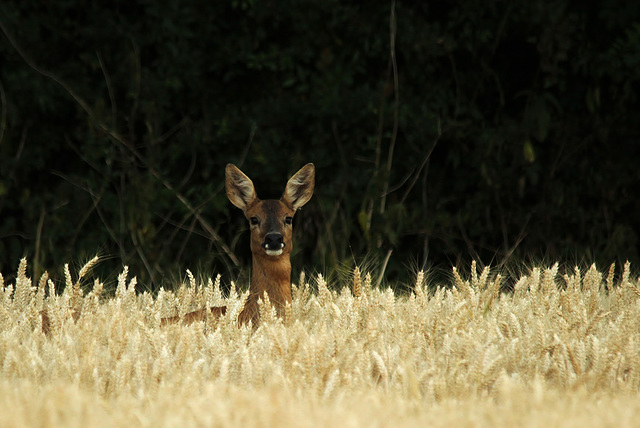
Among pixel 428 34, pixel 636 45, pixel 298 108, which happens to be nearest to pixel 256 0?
pixel 298 108

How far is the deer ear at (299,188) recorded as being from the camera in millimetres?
4809

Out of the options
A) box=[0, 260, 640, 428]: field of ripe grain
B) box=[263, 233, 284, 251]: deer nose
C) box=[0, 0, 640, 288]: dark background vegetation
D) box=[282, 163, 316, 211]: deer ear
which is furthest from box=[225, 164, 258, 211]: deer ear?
box=[0, 0, 640, 288]: dark background vegetation

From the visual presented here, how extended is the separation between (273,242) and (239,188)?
21.6 inches

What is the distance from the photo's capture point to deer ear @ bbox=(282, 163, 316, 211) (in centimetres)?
481

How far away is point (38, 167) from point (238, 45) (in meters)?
2.32

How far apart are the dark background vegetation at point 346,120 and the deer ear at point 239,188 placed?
2.92m

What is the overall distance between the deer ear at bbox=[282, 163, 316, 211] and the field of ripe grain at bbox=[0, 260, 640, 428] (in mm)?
594

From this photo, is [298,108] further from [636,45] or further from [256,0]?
[636,45]

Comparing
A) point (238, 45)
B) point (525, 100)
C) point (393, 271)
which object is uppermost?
point (238, 45)

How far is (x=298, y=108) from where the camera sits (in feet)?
26.9

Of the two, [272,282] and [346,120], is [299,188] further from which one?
[346,120]

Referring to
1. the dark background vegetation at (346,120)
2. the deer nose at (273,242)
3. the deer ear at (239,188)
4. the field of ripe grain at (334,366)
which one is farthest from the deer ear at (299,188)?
the dark background vegetation at (346,120)

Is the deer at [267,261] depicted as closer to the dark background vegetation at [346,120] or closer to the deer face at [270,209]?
the deer face at [270,209]

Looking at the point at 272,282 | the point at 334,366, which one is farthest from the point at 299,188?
the point at 334,366
